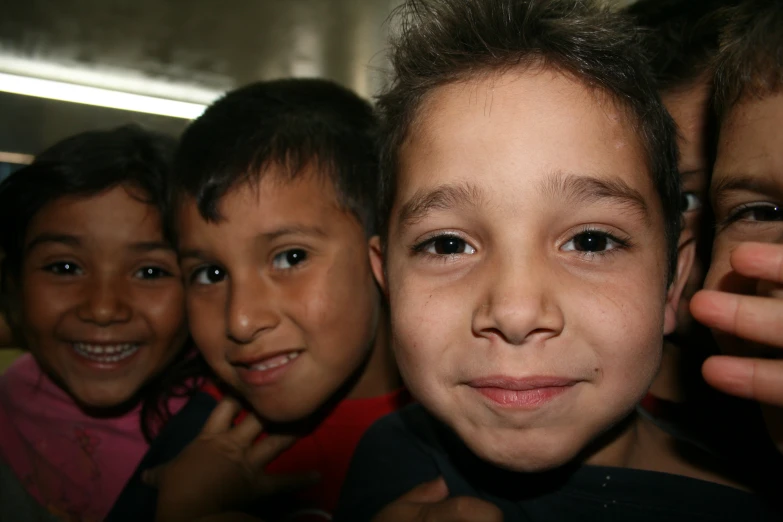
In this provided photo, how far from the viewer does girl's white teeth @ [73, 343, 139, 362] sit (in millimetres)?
735

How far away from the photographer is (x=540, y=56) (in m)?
0.48

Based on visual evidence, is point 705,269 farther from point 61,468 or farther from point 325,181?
point 61,468

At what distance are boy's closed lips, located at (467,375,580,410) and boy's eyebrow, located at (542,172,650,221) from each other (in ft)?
0.47

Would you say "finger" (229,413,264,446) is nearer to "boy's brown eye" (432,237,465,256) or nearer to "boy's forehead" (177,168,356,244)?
"boy's forehead" (177,168,356,244)

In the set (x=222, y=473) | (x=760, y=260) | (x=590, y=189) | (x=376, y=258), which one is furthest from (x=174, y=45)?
(x=760, y=260)

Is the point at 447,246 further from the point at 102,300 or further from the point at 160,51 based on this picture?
the point at 160,51

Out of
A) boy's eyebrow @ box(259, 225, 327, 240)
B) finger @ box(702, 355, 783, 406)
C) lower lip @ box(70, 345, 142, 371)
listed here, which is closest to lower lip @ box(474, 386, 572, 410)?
finger @ box(702, 355, 783, 406)

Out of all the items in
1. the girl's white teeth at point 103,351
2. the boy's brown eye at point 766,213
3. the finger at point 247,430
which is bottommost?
the finger at point 247,430

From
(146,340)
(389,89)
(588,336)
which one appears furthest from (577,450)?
(146,340)

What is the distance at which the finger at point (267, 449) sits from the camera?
0.70 meters

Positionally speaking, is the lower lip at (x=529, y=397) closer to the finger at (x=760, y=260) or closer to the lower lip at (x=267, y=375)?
the finger at (x=760, y=260)

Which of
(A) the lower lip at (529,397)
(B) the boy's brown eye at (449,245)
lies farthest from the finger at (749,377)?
(B) the boy's brown eye at (449,245)

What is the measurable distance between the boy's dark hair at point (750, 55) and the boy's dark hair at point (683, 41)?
0.09 meters

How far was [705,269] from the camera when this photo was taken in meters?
0.61
